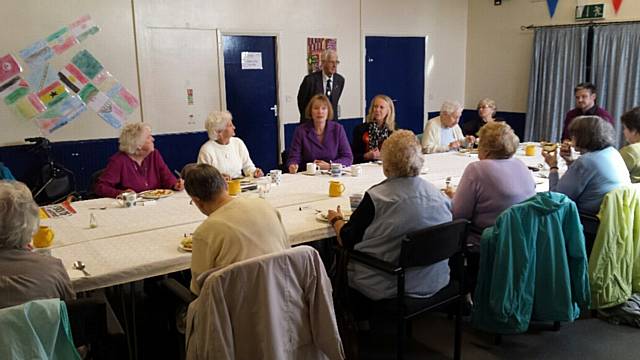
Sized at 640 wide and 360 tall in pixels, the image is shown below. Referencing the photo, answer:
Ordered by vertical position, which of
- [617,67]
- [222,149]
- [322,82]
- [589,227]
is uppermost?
[617,67]

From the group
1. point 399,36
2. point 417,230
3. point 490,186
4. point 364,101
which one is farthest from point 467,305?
point 399,36

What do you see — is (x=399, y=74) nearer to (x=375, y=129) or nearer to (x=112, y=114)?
(x=375, y=129)

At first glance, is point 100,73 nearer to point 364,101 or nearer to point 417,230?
point 364,101

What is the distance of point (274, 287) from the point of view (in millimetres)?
2018

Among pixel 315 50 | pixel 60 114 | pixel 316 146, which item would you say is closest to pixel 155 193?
pixel 316 146

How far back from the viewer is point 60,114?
5281mm

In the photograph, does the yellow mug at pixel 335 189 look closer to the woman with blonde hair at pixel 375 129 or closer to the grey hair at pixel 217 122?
the grey hair at pixel 217 122

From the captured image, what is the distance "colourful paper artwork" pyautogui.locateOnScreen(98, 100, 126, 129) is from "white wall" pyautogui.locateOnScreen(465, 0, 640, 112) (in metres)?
4.93

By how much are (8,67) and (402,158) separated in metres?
4.02

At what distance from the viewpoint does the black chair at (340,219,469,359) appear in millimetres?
2400

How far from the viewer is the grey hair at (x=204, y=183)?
7.36 ft

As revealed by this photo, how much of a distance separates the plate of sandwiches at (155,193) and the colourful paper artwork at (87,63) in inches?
95.7

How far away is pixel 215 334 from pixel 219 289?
0.16 meters

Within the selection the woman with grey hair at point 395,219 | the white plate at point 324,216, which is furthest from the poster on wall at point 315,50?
the woman with grey hair at point 395,219
